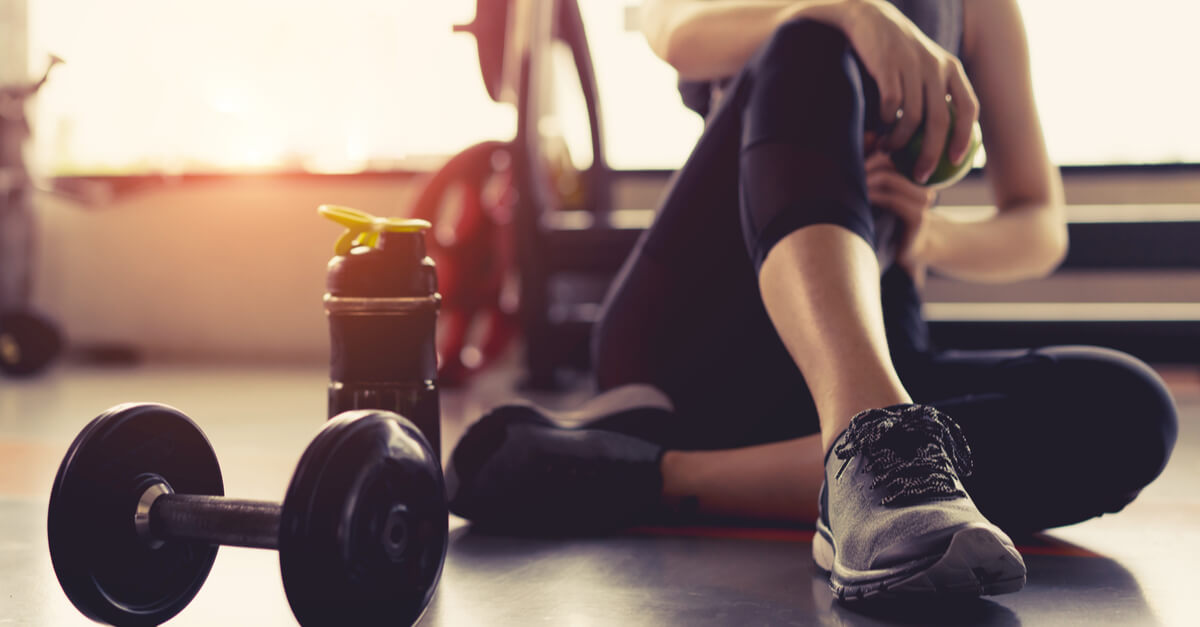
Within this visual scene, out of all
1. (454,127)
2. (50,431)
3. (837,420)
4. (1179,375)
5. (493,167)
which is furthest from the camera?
(454,127)

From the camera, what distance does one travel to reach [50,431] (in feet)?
6.18

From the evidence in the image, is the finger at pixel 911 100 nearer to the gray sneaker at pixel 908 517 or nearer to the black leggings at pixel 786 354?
the black leggings at pixel 786 354

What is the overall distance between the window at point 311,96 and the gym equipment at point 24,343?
0.91 m

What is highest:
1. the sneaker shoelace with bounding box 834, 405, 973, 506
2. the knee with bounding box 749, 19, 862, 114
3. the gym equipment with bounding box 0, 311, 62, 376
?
the knee with bounding box 749, 19, 862, 114

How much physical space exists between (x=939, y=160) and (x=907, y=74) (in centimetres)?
10

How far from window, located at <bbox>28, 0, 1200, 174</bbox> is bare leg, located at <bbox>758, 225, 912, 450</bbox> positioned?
2528mm

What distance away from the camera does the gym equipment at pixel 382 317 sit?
94 centimetres

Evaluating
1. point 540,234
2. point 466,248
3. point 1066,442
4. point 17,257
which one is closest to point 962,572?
point 1066,442

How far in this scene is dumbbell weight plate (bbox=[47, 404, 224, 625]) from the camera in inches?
26.9

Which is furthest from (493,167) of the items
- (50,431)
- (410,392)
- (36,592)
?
(36,592)

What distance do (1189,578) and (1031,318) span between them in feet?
5.67

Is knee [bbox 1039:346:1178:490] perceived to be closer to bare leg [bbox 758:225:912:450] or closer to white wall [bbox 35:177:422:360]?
bare leg [bbox 758:225:912:450]

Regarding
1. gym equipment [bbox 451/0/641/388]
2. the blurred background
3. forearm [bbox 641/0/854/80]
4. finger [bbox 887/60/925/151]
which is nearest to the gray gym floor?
finger [bbox 887/60/925/151]

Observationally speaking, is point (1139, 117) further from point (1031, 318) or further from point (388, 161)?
point (388, 161)
